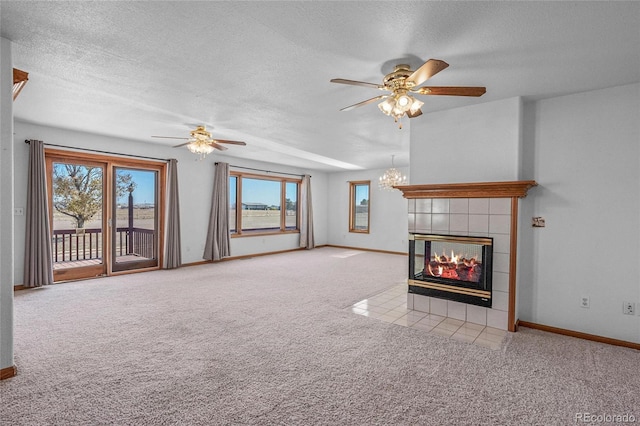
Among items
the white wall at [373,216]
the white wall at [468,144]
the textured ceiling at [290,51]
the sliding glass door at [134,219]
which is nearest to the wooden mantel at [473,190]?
the white wall at [468,144]

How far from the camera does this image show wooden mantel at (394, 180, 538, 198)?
320 centimetres

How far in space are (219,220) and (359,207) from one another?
171 inches

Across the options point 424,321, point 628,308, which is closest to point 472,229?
point 424,321

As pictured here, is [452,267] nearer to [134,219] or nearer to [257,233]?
[257,233]

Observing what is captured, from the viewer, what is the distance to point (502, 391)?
2205 millimetres

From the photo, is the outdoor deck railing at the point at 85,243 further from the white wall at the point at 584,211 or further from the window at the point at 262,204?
the white wall at the point at 584,211

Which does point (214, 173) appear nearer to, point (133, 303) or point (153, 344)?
point (133, 303)

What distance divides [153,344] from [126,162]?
4.12 metres

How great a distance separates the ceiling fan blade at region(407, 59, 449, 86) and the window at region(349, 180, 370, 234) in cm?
711

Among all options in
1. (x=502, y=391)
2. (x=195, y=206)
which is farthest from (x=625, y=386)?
(x=195, y=206)

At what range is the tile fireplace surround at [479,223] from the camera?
130 inches

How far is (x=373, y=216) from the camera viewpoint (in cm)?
923

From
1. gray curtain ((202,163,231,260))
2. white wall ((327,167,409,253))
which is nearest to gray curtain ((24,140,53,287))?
gray curtain ((202,163,231,260))

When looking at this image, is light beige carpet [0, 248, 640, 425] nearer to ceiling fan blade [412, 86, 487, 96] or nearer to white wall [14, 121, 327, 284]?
white wall [14, 121, 327, 284]
